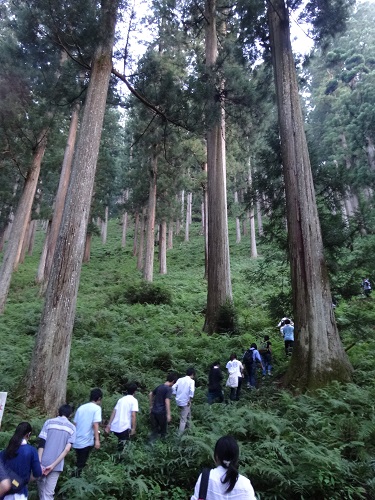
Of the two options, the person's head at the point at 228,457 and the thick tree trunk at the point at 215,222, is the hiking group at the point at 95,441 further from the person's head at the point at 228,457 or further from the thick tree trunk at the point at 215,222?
the thick tree trunk at the point at 215,222

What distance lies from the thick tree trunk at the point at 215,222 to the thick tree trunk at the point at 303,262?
3073mm

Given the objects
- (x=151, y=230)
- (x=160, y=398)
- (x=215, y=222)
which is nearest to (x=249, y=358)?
(x=160, y=398)

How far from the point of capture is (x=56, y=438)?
4090mm

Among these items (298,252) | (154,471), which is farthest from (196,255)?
(154,471)

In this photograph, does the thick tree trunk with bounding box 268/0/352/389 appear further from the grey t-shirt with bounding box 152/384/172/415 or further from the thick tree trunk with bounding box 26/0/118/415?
the thick tree trunk with bounding box 26/0/118/415

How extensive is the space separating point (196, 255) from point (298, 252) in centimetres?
2477

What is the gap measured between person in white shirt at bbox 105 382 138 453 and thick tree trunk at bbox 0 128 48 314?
1042 cm

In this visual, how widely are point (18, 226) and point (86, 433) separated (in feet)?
37.7

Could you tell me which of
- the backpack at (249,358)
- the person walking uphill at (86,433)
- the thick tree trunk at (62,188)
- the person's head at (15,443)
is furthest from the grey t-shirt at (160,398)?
the thick tree trunk at (62,188)

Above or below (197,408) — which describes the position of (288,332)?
above

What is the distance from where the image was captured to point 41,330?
6316 mm

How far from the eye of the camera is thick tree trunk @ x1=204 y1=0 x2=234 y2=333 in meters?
12.1

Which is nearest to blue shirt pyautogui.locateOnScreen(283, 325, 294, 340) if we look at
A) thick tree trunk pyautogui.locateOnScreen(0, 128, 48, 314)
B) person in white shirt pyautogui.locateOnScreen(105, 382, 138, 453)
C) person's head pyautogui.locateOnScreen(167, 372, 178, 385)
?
person's head pyautogui.locateOnScreen(167, 372, 178, 385)

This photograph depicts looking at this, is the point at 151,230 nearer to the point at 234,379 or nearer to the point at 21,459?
the point at 234,379
